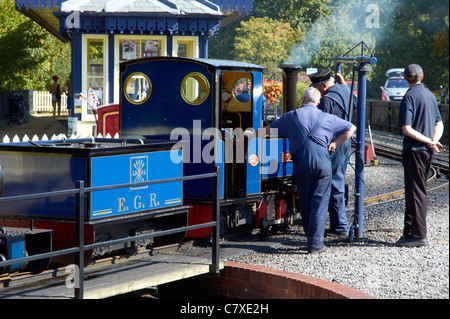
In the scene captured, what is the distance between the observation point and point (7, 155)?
6566mm

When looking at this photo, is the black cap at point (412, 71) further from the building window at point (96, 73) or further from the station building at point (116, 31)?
the building window at point (96, 73)

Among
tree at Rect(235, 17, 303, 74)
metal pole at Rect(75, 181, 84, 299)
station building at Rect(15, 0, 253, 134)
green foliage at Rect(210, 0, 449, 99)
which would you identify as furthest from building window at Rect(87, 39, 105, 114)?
tree at Rect(235, 17, 303, 74)

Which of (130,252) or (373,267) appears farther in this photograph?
(130,252)

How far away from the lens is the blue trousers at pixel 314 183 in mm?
6961

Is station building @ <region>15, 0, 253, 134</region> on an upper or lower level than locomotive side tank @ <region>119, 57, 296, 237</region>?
upper

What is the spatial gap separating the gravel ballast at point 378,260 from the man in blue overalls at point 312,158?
0.34 m

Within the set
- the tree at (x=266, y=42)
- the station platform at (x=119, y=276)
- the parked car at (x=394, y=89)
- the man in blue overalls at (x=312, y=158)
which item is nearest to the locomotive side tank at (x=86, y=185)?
the station platform at (x=119, y=276)

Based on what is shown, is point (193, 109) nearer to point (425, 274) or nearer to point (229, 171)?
point (229, 171)

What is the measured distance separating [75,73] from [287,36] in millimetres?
25901

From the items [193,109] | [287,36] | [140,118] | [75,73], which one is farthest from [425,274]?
[287,36]

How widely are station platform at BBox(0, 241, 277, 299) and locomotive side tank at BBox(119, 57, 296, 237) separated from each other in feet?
2.86

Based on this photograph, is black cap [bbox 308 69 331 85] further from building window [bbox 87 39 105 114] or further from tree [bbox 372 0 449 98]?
tree [bbox 372 0 449 98]

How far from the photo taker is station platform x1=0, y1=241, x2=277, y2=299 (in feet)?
17.9

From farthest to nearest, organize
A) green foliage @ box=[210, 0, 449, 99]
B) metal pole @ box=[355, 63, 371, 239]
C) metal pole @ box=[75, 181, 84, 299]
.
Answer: green foliage @ box=[210, 0, 449, 99]
metal pole @ box=[355, 63, 371, 239]
metal pole @ box=[75, 181, 84, 299]
